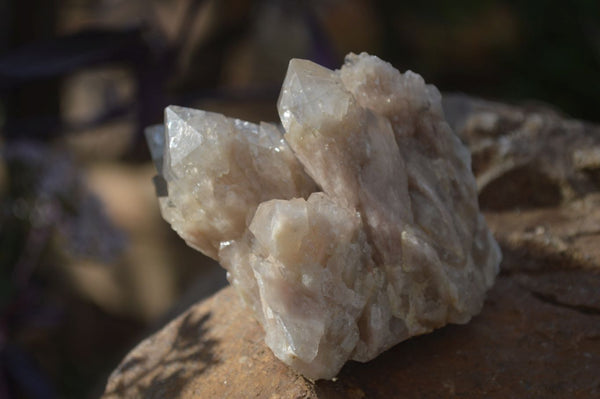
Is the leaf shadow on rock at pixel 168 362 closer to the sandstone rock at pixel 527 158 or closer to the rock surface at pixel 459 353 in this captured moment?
the rock surface at pixel 459 353

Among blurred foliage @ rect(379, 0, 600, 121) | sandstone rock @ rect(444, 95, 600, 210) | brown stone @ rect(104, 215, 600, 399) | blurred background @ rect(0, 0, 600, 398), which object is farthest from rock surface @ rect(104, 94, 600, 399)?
blurred foliage @ rect(379, 0, 600, 121)

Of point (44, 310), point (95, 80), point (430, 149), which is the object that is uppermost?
point (430, 149)

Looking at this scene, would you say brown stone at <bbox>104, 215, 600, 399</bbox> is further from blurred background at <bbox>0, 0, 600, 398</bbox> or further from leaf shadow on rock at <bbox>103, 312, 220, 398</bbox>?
blurred background at <bbox>0, 0, 600, 398</bbox>

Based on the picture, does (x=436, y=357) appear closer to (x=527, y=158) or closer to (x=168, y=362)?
(x=168, y=362)

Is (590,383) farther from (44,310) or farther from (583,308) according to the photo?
(44,310)

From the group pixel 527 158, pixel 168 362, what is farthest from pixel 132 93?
pixel 168 362

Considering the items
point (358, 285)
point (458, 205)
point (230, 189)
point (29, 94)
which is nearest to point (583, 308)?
point (458, 205)
